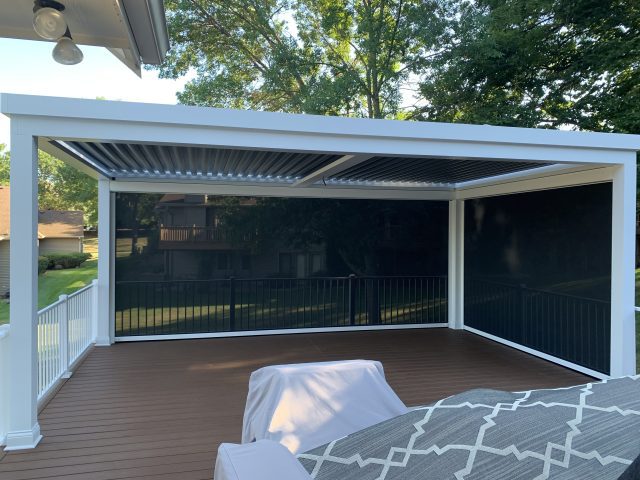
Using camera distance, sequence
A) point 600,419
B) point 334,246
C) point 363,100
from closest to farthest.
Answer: point 600,419 < point 334,246 < point 363,100

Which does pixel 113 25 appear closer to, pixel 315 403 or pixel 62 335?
pixel 315 403

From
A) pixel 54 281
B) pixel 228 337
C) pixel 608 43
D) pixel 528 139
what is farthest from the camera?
pixel 54 281

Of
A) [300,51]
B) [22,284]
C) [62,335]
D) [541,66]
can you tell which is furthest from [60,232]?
[22,284]

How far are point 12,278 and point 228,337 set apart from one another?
412cm

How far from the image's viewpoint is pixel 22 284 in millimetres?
3363

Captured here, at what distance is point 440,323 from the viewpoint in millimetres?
8000

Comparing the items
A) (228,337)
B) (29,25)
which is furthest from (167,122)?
(228,337)

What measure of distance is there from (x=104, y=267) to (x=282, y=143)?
4.05 m

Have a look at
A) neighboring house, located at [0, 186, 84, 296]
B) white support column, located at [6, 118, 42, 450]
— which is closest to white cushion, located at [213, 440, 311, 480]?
white support column, located at [6, 118, 42, 450]

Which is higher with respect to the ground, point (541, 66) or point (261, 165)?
point (541, 66)

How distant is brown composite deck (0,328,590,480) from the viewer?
3.26m

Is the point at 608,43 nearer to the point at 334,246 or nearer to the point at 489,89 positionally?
the point at 489,89

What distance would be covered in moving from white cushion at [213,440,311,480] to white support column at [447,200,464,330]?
6.78m

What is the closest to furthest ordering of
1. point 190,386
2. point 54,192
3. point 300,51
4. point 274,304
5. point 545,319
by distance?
point 190,386 → point 545,319 → point 274,304 → point 300,51 → point 54,192
